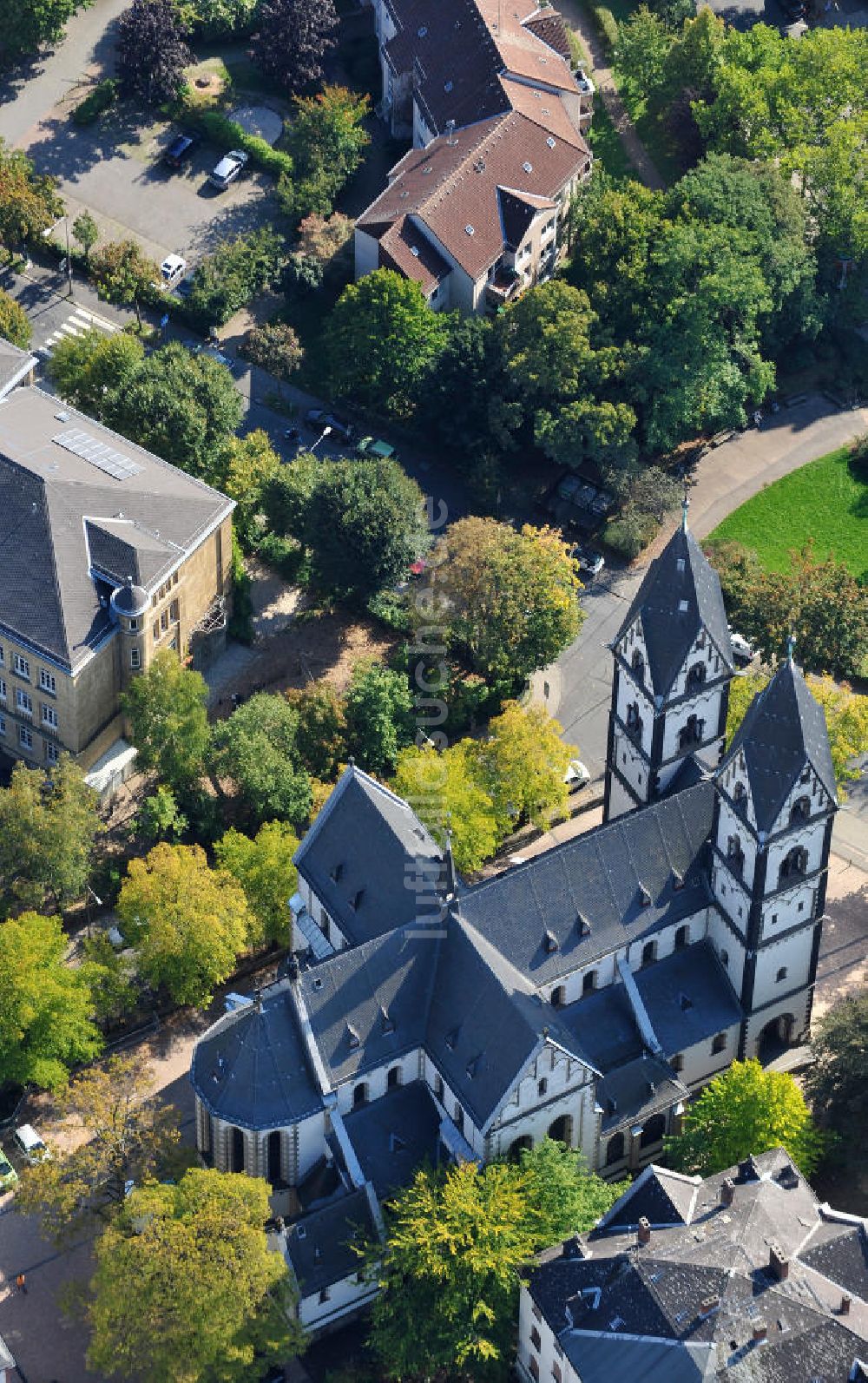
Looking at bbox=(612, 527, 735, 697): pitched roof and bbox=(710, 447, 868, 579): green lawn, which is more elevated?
bbox=(612, 527, 735, 697): pitched roof

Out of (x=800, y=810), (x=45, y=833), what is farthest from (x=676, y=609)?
(x=45, y=833)

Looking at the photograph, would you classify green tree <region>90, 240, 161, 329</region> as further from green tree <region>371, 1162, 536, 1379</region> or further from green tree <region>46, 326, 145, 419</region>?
green tree <region>371, 1162, 536, 1379</region>

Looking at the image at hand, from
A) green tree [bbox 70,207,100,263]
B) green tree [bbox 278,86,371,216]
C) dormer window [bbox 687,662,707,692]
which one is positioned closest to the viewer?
dormer window [bbox 687,662,707,692]

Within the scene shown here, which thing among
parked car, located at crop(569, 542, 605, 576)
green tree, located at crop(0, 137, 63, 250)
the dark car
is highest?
green tree, located at crop(0, 137, 63, 250)

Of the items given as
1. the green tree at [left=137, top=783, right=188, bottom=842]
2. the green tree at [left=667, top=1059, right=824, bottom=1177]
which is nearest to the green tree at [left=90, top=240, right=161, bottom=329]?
the green tree at [left=137, top=783, right=188, bottom=842]

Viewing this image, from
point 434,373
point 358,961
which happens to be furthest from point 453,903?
point 434,373

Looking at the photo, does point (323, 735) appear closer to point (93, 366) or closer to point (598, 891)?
point (598, 891)

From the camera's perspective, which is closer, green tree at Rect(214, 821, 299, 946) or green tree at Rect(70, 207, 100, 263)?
green tree at Rect(214, 821, 299, 946)

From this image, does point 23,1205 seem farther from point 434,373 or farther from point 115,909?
point 434,373
